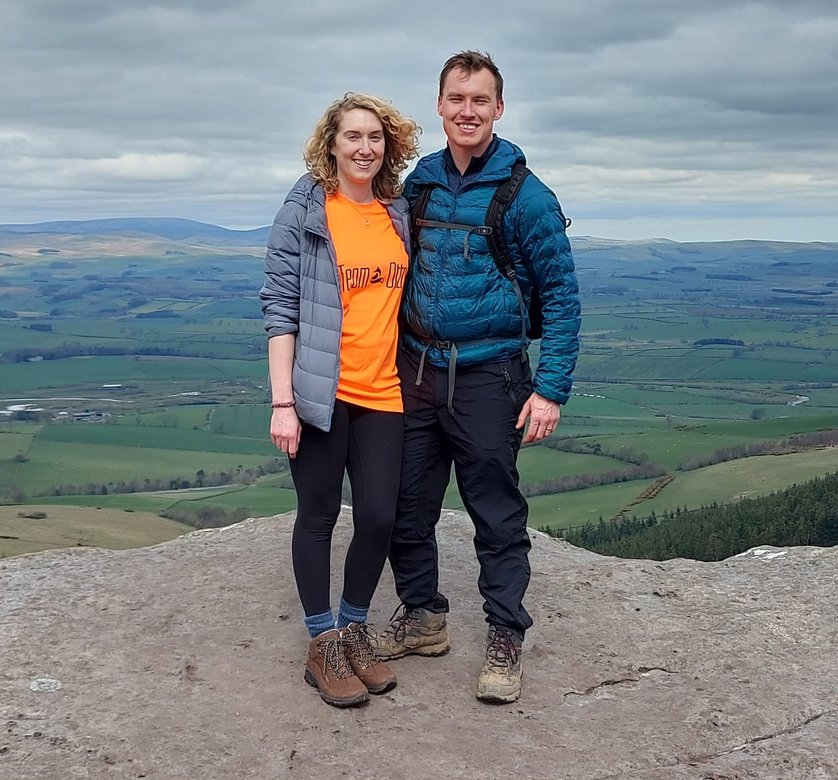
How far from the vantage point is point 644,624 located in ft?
19.3

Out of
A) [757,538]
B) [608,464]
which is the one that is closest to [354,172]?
[757,538]

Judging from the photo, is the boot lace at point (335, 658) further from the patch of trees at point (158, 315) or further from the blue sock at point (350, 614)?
the patch of trees at point (158, 315)

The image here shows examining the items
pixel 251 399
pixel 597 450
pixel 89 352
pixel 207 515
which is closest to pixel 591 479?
pixel 597 450

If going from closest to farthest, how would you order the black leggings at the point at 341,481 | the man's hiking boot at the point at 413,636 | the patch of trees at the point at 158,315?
the black leggings at the point at 341,481, the man's hiking boot at the point at 413,636, the patch of trees at the point at 158,315

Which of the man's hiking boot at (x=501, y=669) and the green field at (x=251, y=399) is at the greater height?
the man's hiking boot at (x=501, y=669)

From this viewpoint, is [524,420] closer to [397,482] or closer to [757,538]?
[397,482]

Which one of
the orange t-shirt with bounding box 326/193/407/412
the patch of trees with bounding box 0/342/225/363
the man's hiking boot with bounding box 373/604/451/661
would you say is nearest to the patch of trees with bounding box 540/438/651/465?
the man's hiking boot with bounding box 373/604/451/661

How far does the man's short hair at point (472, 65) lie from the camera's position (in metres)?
4.38

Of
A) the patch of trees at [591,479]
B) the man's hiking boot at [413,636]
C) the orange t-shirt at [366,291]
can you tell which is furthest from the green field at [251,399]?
the orange t-shirt at [366,291]

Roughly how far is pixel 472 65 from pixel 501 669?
117 inches

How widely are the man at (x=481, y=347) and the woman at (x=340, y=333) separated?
0.16 metres

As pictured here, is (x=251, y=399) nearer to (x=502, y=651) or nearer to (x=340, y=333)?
(x=502, y=651)

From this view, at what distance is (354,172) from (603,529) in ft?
73.3

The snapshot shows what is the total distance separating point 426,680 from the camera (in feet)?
16.4
